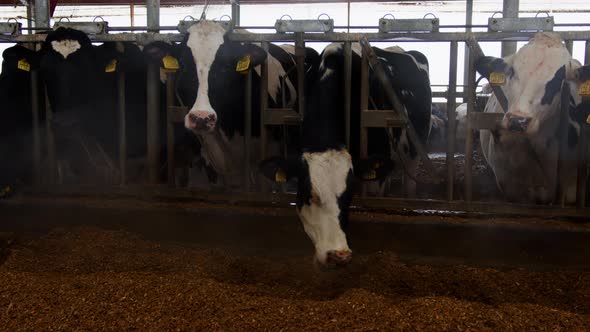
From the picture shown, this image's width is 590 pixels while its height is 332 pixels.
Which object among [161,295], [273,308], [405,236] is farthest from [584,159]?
[161,295]

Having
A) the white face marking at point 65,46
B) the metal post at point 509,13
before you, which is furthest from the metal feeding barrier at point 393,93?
the metal post at point 509,13

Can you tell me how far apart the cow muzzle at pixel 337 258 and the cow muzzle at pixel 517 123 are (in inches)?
55.9

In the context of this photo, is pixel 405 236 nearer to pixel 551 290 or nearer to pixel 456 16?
pixel 551 290

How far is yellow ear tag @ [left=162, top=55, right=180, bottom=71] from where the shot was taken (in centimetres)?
430

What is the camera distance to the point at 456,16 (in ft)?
39.7

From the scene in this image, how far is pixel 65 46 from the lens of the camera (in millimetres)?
4656

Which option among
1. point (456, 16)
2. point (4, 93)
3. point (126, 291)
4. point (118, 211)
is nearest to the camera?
point (126, 291)

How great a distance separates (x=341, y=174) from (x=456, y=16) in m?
9.89

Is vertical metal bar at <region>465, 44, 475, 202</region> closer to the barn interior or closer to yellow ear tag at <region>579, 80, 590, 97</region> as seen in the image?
the barn interior

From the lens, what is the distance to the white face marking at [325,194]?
3.28 m

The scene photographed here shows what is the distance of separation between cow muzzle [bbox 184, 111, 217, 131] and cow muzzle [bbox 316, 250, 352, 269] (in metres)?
1.28

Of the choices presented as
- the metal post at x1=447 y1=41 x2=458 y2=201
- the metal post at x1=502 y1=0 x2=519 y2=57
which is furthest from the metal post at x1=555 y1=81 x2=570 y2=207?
the metal post at x1=502 y1=0 x2=519 y2=57

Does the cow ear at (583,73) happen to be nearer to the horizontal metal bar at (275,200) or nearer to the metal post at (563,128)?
the metal post at (563,128)

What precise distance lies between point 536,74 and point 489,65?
33cm
